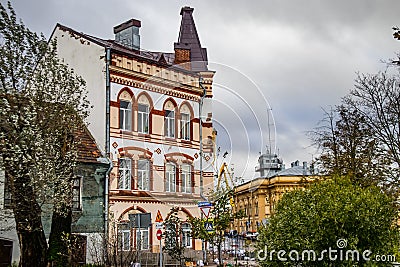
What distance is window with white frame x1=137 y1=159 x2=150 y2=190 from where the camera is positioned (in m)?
28.1

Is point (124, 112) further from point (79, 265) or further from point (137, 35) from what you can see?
point (79, 265)

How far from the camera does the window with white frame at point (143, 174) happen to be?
1108 inches

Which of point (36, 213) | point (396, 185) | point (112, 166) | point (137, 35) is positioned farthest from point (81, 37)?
point (396, 185)

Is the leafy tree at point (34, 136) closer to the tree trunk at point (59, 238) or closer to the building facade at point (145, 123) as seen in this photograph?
the tree trunk at point (59, 238)

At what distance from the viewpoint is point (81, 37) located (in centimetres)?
2933

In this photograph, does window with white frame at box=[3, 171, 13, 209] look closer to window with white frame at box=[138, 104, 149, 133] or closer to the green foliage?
the green foliage

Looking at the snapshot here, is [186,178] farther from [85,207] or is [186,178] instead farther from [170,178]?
[85,207]

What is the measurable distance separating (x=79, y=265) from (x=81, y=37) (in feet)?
45.2

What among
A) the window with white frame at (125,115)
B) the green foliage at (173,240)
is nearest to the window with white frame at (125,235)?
the green foliage at (173,240)

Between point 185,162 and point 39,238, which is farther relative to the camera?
point 185,162

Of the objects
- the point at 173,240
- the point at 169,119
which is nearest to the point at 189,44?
the point at 169,119

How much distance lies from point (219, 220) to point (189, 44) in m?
17.1

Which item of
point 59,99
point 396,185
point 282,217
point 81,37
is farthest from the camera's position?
point 81,37

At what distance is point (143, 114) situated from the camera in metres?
28.8
